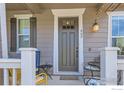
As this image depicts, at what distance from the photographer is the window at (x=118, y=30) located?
21.6 ft

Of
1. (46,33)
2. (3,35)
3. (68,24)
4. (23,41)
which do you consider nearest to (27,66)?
(3,35)

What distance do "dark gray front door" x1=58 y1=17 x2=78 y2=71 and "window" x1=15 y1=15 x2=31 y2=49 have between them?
1169mm

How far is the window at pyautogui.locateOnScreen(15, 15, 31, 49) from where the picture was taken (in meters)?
7.01

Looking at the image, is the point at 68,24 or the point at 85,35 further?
the point at 68,24

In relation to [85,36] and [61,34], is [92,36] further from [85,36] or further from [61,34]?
[61,34]

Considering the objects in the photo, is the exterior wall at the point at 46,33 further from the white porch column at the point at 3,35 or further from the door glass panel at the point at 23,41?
the white porch column at the point at 3,35

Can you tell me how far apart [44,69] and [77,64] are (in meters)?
1.19

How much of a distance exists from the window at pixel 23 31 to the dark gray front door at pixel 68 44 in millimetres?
1169

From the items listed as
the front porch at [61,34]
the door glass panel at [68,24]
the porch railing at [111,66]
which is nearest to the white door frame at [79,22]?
the front porch at [61,34]

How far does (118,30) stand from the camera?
662cm

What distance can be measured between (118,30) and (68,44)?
178 cm
